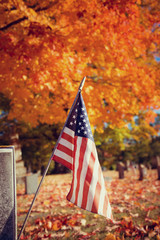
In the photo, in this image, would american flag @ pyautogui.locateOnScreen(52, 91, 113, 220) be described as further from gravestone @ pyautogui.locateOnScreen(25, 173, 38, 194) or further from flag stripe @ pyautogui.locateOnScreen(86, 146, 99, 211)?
gravestone @ pyautogui.locateOnScreen(25, 173, 38, 194)

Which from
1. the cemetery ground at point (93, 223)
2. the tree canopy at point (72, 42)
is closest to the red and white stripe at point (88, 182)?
the cemetery ground at point (93, 223)

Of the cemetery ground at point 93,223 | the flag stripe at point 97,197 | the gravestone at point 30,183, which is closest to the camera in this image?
the flag stripe at point 97,197

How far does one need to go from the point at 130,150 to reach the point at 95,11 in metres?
24.9

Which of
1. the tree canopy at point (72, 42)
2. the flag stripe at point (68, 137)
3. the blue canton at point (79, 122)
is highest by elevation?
the tree canopy at point (72, 42)

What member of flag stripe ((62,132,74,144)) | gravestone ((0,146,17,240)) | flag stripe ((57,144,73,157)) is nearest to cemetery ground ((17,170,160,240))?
gravestone ((0,146,17,240))

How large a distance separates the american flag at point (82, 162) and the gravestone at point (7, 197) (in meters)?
0.69

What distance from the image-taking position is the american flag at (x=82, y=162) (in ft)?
7.38

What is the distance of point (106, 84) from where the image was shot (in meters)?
6.99

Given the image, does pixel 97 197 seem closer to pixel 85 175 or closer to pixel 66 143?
pixel 85 175

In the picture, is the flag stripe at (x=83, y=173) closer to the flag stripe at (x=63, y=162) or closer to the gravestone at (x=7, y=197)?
the flag stripe at (x=63, y=162)

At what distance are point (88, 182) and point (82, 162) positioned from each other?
0.27m

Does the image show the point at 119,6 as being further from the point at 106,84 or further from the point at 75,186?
the point at 75,186

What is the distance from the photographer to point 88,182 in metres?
2.28

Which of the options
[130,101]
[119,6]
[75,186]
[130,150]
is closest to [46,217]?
[75,186]
